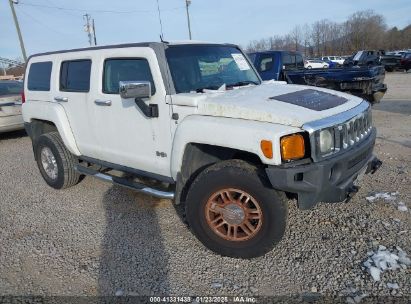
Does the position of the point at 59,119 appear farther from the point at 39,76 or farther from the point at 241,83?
the point at 241,83

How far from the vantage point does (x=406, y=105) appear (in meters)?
11.4

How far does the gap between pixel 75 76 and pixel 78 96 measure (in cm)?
31

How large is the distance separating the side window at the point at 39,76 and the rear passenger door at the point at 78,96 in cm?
31

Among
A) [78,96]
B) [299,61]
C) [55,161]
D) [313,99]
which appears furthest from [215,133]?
[299,61]

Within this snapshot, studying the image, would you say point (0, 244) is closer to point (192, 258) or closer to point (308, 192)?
point (192, 258)

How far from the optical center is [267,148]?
2711 mm

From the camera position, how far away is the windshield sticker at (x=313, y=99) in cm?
306

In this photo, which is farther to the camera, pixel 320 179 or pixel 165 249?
pixel 165 249

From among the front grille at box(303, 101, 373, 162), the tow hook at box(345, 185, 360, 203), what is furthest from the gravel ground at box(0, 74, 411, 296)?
the front grille at box(303, 101, 373, 162)

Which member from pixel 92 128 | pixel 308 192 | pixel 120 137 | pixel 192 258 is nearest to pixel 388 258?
pixel 308 192

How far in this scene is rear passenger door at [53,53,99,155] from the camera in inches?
170

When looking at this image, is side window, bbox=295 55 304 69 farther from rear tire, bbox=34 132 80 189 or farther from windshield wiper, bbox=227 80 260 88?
rear tire, bbox=34 132 80 189

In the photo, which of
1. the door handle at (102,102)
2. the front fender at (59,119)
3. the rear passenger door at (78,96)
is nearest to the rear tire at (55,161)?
the front fender at (59,119)

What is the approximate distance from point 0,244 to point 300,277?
10.3 ft
